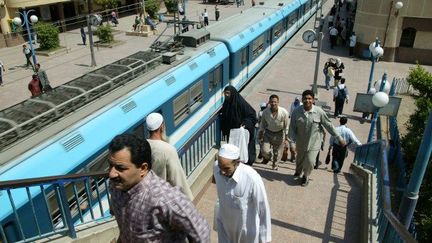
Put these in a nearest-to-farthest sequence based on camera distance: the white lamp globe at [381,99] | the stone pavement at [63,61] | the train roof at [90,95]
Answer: the train roof at [90,95] → the white lamp globe at [381,99] → the stone pavement at [63,61]

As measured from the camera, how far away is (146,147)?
2428 millimetres

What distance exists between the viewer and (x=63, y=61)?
21172 millimetres

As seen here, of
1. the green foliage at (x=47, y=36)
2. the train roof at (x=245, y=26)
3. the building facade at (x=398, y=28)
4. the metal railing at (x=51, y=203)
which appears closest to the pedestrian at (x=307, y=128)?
the metal railing at (x=51, y=203)

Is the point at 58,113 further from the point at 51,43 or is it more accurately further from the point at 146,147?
the point at 51,43

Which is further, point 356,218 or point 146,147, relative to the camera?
point 356,218

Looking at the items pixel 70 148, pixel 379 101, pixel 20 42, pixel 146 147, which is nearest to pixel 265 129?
pixel 379 101

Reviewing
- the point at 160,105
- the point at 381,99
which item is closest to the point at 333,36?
the point at 381,99

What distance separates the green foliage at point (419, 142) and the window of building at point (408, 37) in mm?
7862

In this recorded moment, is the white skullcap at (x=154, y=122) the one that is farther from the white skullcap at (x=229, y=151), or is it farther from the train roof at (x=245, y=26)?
the train roof at (x=245, y=26)

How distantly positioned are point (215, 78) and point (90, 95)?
17.4 ft

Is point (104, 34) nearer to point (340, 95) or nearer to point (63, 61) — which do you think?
point (63, 61)

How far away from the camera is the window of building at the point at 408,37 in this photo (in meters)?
21.4

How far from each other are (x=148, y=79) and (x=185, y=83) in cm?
121

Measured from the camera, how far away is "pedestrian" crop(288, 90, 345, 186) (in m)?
6.47
